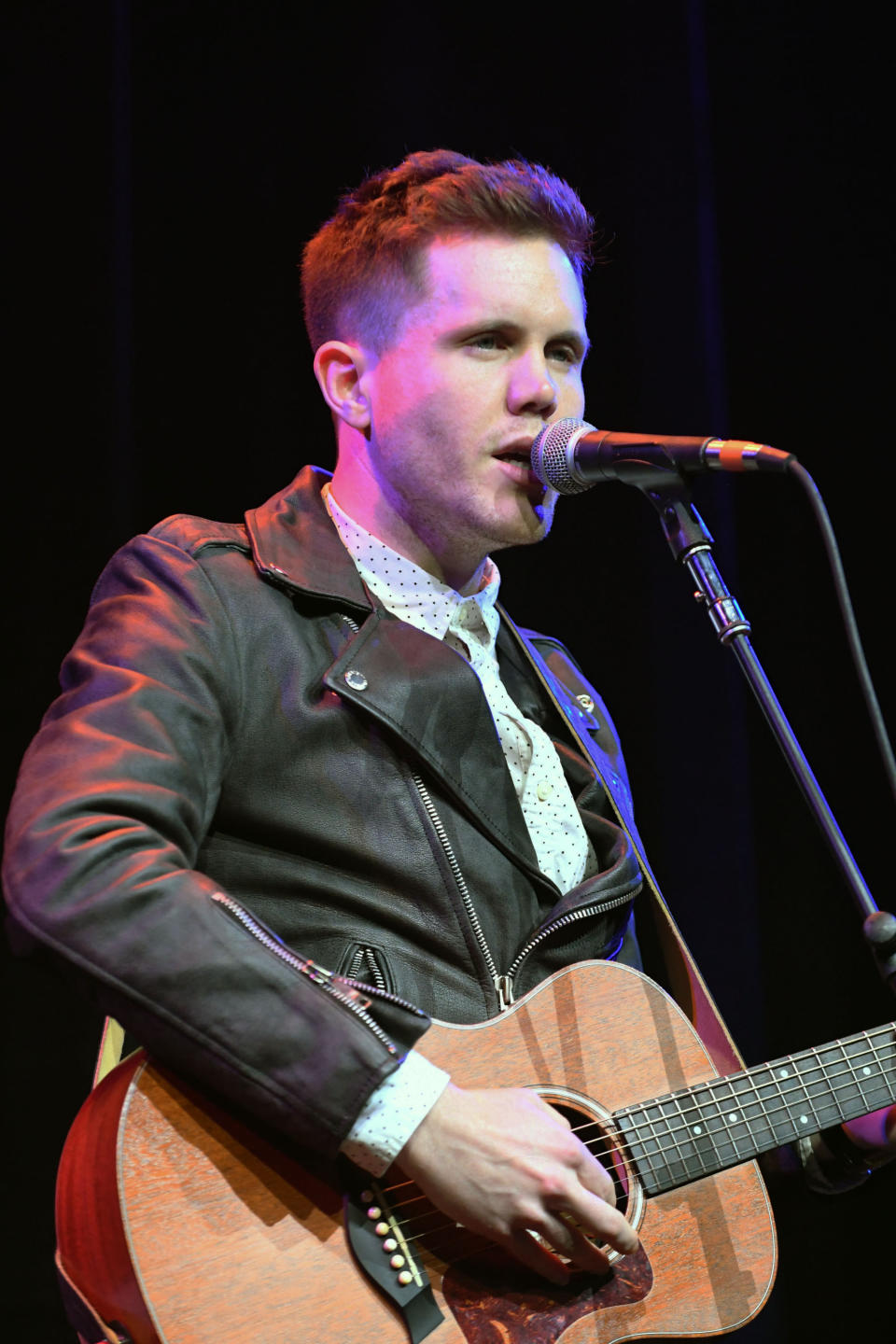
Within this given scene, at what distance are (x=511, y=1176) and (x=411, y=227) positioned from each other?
1735 millimetres

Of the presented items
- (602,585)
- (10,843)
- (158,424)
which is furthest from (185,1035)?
(602,585)

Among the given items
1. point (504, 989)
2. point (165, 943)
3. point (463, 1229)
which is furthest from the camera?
point (504, 989)

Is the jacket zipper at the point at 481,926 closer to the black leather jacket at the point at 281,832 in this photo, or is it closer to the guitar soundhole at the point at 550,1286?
the black leather jacket at the point at 281,832

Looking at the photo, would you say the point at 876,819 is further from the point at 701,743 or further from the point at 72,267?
the point at 72,267

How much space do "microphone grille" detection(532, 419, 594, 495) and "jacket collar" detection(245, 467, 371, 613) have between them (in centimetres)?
40

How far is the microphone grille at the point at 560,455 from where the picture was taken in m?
1.85

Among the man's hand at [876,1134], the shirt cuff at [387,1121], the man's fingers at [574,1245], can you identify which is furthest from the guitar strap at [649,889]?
the shirt cuff at [387,1121]

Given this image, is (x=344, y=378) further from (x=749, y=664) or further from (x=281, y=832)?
(x=749, y=664)

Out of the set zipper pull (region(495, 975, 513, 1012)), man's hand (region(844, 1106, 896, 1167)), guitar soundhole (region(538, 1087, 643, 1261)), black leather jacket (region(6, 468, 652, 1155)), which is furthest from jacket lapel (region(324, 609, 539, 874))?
man's hand (region(844, 1106, 896, 1167))

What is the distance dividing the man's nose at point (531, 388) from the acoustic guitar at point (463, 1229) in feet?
3.23

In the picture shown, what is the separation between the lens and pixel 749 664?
1.59 metres

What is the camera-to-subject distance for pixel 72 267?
2.76 metres

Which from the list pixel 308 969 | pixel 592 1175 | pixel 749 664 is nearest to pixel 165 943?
pixel 308 969

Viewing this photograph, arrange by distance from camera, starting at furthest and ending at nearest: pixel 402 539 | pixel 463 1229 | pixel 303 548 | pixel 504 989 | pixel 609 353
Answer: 1. pixel 609 353
2. pixel 402 539
3. pixel 303 548
4. pixel 504 989
5. pixel 463 1229
